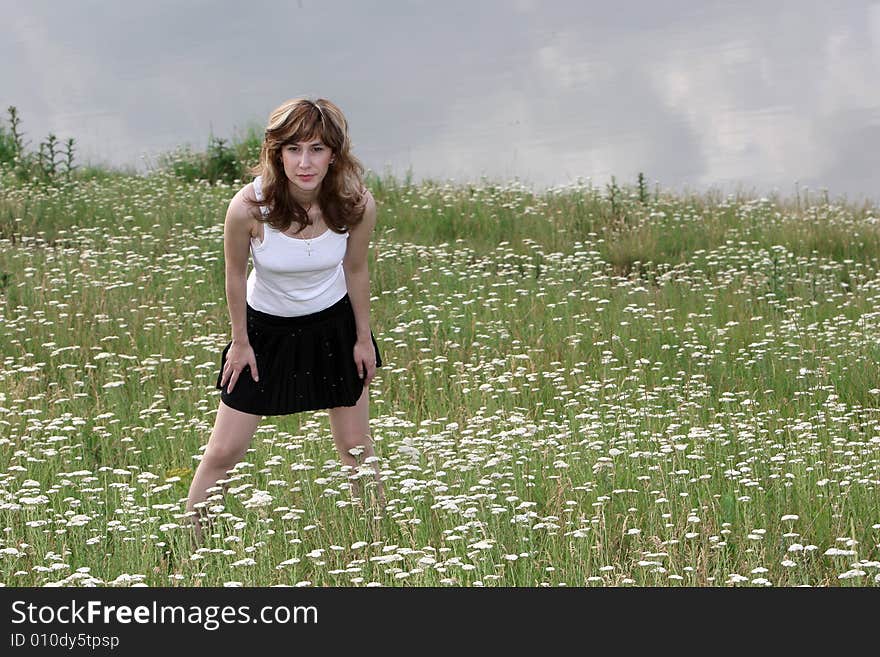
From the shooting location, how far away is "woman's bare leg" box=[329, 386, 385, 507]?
21.4 ft

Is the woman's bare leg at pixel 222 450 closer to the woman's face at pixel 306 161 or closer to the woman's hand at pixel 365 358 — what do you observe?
the woman's hand at pixel 365 358

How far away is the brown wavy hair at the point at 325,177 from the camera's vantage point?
588cm

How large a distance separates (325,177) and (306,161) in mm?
212

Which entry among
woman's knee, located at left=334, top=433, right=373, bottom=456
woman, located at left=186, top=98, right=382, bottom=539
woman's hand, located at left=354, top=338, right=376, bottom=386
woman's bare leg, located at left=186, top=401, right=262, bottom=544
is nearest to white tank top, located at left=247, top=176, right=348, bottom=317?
→ woman, located at left=186, top=98, right=382, bottom=539

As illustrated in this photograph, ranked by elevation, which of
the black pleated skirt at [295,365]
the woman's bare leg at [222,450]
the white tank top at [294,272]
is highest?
the white tank top at [294,272]

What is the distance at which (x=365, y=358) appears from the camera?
6.41 m

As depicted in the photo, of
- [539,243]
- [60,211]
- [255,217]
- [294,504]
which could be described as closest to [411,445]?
[294,504]

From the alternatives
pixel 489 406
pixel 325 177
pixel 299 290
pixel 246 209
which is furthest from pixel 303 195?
pixel 489 406

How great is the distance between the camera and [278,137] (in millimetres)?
5918

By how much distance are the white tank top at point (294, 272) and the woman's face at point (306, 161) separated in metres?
0.22

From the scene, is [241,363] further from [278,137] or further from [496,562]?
[496,562]

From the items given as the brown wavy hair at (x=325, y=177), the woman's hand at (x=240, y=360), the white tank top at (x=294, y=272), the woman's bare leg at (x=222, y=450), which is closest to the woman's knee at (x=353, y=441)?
the woman's bare leg at (x=222, y=450)

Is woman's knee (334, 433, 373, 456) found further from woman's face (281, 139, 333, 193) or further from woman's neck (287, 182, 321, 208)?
woman's face (281, 139, 333, 193)

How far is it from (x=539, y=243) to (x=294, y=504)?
27.5ft
